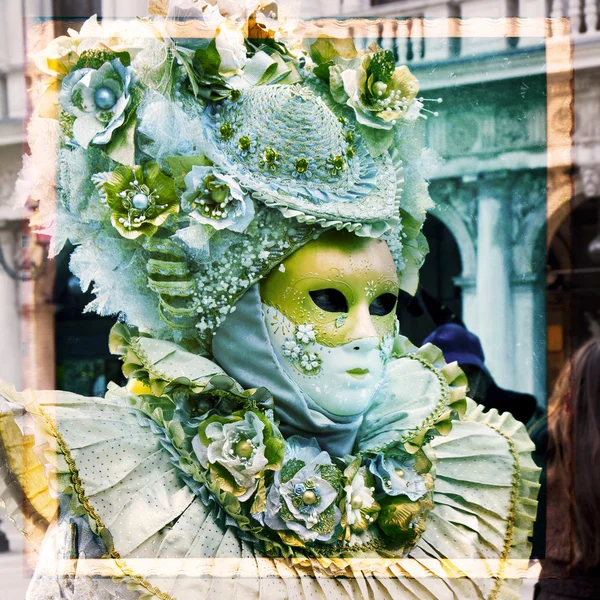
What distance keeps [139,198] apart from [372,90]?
1.39 ft

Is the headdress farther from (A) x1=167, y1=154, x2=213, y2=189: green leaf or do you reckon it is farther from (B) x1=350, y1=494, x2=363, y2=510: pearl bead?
(B) x1=350, y1=494, x2=363, y2=510: pearl bead

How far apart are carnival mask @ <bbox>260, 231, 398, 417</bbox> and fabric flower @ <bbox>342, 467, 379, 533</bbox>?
0.11 metres

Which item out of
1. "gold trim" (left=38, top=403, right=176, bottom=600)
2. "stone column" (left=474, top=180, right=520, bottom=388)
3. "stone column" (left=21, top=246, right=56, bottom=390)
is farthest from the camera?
"stone column" (left=474, top=180, right=520, bottom=388)

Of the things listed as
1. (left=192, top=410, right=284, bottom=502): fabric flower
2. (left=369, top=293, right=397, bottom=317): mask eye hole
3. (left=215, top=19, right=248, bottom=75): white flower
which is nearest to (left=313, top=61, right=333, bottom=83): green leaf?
(left=215, top=19, right=248, bottom=75): white flower

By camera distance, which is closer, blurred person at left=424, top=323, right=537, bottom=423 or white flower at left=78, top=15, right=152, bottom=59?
white flower at left=78, top=15, right=152, bottom=59

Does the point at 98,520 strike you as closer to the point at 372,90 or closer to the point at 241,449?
the point at 241,449

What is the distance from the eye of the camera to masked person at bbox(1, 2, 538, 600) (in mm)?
1313

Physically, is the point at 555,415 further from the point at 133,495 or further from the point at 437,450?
the point at 133,495

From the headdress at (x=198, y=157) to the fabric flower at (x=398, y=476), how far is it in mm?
345

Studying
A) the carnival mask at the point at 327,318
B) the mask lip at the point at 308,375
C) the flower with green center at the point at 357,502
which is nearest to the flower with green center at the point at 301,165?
the carnival mask at the point at 327,318

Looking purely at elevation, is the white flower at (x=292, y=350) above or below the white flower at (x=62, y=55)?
below

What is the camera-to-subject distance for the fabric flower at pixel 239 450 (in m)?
1.31

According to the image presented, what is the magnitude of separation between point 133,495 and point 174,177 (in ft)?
1.59

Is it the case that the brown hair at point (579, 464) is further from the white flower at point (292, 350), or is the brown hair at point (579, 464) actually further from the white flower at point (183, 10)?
the white flower at point (183, 10)
